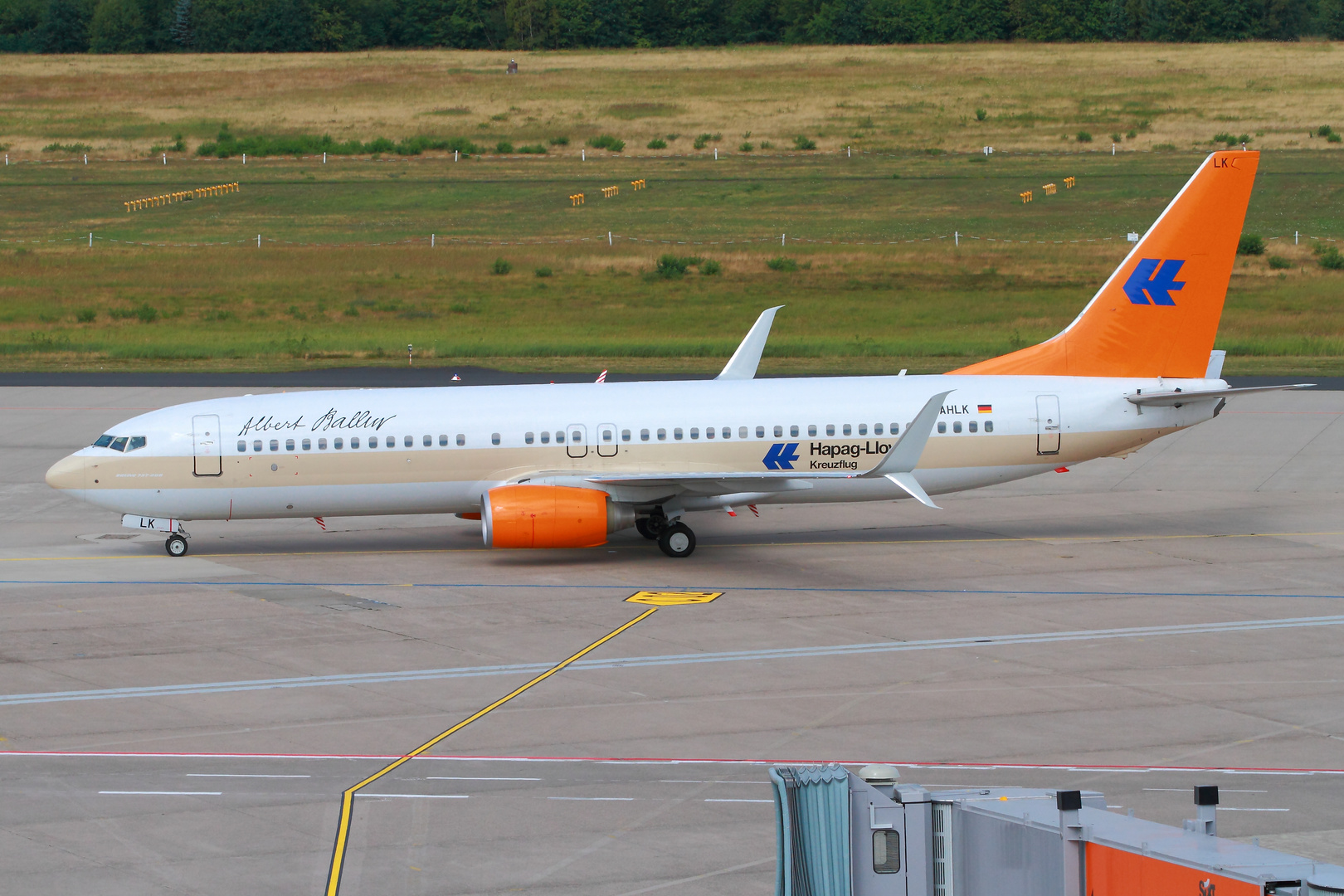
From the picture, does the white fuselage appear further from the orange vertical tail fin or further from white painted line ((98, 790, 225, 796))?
white painted line ((98, 790, 225, 796))

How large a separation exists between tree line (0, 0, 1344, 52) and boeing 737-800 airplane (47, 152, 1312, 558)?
146 m

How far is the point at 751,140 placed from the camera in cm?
12912

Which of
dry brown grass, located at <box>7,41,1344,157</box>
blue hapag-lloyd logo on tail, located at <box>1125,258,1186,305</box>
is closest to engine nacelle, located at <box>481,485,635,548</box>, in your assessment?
blue hapag-lloyd logo on tail, located at <box>1125,258,1186,305</box>

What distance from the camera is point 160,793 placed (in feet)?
67.8

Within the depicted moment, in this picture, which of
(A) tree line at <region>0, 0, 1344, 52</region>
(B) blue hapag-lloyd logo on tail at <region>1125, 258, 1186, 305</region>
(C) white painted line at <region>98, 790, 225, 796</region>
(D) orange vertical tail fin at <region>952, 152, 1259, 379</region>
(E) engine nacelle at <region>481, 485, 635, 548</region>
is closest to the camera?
(C) white painted line at <region>98, 790, 225, 796</region>

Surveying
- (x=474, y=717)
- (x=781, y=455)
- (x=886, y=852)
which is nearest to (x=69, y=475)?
(x=474, y=717)

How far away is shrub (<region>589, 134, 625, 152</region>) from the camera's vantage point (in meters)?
129

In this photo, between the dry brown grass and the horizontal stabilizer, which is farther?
the dry brown grass

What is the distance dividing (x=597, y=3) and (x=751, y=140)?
6711 centimetres

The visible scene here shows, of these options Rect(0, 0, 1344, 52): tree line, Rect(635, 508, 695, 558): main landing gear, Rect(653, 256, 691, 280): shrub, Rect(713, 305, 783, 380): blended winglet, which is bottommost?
Rect(635, 508, 695, 558): main landing gear

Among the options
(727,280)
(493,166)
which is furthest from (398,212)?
(727,280)

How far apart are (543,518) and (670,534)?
11.9 feet

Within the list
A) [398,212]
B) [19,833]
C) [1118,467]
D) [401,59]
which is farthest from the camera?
[401,59]

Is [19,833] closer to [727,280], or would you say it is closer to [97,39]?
[727,280]
